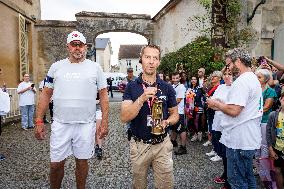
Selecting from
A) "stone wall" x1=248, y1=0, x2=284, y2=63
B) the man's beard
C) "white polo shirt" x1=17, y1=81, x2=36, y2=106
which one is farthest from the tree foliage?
the man's beard

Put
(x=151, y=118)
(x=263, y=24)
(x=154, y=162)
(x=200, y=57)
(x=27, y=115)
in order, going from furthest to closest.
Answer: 1. (x=263, y=24)
2. (x=200, y=57)
3. (x=27, y=115)
4. (x=154, y=162)
5. (x=151, y=118)

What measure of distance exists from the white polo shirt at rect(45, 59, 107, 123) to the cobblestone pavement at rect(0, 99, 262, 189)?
1531mm

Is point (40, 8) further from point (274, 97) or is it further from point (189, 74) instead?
point (274, 97)

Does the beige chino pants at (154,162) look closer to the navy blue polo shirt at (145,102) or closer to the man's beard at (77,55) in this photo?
the navy blue polo shirt at (145,102)

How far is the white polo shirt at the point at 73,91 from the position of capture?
396 cm

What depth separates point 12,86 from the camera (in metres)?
13.7

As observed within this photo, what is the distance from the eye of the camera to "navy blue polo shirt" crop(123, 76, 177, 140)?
318 cm

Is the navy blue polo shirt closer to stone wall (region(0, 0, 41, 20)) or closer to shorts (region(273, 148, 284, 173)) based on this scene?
shorts (region(273, 148, 284, 173))

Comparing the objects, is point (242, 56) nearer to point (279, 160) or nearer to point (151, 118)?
point (151, 118)

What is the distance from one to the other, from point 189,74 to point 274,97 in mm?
6589

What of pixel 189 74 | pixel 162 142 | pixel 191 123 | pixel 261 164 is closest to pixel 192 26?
pixel 189 74

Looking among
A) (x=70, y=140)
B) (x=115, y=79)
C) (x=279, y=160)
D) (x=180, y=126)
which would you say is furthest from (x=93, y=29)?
(x=115, y=79)

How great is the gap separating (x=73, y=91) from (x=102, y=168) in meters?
2.45

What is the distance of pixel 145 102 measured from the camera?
3172mm
